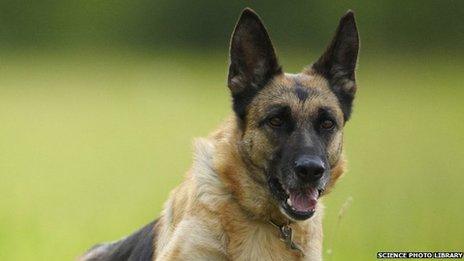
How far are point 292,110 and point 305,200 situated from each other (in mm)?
544

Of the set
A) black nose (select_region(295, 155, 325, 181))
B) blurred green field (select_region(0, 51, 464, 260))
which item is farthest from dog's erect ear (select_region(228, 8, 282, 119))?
blurred green field (select_region(0, 51, 464, 260))

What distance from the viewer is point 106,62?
26.2m

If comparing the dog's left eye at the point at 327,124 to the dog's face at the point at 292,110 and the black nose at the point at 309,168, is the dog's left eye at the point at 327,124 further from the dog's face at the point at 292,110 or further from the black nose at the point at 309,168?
the black nose at the point at 309,168

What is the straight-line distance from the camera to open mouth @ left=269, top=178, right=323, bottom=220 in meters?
6.20

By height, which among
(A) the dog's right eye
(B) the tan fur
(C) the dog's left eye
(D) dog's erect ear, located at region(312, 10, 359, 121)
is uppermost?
(D) dog's erect ear, located at region(312, 10, 359, 121)

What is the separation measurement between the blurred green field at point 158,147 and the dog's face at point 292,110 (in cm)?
123

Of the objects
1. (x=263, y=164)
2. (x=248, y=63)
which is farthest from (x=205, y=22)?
(x=263, y=164)

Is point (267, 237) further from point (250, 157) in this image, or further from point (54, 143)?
point (54, 143)

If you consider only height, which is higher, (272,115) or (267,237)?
(272,115)

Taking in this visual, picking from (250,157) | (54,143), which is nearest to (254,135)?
(250,157)

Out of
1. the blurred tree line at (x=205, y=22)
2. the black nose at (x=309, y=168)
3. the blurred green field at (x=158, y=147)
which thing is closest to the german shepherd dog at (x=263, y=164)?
the black nose at (x=309, y=168)

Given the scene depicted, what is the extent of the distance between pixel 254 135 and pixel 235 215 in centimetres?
47

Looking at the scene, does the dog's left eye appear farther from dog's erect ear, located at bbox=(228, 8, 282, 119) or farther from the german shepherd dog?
dog's erect ear, located at bbox=(228, 8, 282, 119)

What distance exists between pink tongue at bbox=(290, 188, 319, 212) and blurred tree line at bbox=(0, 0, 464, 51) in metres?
17.4
